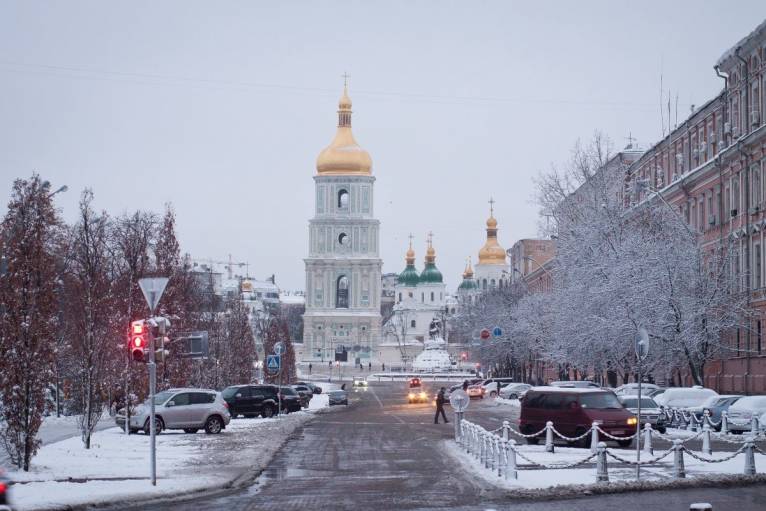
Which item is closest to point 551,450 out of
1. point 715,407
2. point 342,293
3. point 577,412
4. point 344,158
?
point 577,412

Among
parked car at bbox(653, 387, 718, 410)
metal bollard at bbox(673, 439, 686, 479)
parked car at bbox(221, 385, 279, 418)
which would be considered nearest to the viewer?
metal bollard at bbox(673, 439, 686, 479)

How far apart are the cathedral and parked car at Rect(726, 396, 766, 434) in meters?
134

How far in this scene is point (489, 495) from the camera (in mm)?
20359

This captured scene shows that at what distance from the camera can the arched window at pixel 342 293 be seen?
7003 inches

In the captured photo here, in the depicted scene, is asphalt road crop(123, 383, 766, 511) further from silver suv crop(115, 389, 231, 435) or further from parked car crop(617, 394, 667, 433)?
parked car crop(617, 394, 667, 433)

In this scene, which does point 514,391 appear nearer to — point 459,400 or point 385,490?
point 459,400

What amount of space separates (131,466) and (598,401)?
11868 mm

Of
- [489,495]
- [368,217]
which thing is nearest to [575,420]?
[489,495]

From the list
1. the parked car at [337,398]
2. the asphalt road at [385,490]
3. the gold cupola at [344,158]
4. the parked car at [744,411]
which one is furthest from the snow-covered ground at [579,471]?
the gold cupola at [344,158]

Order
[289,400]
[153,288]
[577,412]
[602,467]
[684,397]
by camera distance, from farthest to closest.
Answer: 1. [289,400]
2. [684,397]
3. [577,412]
4. [602,467]
5. [153,288]

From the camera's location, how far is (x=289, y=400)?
58000 millimetres

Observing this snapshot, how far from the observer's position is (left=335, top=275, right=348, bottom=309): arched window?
177875 millimetres

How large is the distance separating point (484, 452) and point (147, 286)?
836cm

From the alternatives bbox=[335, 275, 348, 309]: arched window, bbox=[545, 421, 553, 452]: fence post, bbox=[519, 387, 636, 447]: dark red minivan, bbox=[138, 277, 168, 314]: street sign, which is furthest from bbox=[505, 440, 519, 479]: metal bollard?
bbox=[335, 275, 348, 309]: arched window
